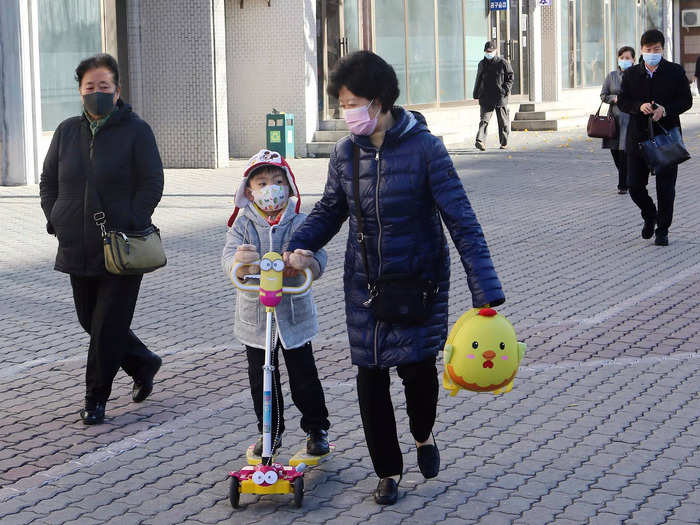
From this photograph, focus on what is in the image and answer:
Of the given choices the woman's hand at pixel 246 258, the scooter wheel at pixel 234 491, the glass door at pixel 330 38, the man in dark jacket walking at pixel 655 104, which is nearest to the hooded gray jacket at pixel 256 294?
the woman's hand at pixel 246 258

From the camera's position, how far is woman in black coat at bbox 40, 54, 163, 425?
599 cm

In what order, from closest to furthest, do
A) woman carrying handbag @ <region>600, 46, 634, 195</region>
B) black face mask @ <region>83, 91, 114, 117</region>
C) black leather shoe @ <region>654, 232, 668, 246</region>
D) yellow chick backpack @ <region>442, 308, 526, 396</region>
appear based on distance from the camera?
yellow chick backpack @ <region>442, 308, 526, 396</region>, black face mask @ <region>83, 91, 114, 117</region>, black leather shoe @ <region>654, 232, 668, 246</region>, woman carrying handbag @ <region>600, 46, 634, 195</region>

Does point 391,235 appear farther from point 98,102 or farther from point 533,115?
point 533,115

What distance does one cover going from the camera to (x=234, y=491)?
15.6 ft

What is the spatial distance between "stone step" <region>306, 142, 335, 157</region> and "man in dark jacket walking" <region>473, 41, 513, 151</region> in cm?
275

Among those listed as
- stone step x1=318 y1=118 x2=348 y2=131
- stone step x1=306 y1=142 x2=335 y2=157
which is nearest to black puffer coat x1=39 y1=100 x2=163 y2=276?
stone step x1=306 y1=142 x2=335 y2=157

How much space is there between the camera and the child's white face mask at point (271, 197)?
199 inches

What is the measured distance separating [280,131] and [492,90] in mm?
3951

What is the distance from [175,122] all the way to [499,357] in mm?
16432

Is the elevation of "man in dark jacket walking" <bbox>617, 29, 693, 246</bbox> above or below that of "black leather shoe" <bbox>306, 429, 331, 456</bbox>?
above

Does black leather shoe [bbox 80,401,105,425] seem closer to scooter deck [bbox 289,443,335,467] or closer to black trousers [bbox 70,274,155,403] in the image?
black trousers [bbox 70,274,155,403]

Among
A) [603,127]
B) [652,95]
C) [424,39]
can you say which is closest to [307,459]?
[652,95]

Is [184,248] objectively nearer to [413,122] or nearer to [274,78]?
[413,122]

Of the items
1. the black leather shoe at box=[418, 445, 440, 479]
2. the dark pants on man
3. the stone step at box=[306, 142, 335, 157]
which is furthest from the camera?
the dark pants on man
